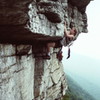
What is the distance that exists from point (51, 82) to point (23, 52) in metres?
6.82

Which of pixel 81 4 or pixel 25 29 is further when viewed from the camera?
pixel 81 4

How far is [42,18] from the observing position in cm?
935

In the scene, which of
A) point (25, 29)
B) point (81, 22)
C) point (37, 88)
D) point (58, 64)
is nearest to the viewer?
point (25, 29)

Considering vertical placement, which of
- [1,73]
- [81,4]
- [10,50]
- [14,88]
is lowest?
[14,88]

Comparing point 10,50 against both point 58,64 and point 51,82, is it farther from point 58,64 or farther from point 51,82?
point 58,64

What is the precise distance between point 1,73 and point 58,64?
10550 millimetres

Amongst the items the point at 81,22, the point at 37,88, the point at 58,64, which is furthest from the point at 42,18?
the point at 81,22

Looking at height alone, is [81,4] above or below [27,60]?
above

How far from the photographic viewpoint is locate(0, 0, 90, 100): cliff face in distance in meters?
7.51

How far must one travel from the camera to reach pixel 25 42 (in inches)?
446

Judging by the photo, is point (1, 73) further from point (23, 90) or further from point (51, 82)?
point (51, 82)

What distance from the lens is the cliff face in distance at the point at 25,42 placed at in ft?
24.6

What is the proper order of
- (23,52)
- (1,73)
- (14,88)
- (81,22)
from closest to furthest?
(1,73) < (14,88) < (23,52) < (81,22)

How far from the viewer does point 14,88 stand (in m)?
10.3
